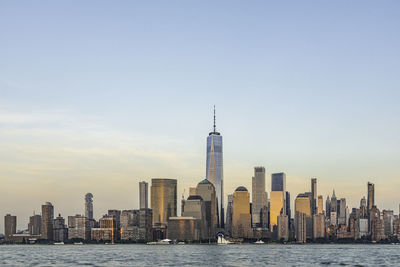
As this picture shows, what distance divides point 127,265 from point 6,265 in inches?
1269

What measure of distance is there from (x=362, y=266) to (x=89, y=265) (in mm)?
72432

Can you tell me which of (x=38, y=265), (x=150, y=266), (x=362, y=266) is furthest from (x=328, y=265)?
(x=38, y=265)

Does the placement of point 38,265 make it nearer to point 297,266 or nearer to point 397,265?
point 297,266

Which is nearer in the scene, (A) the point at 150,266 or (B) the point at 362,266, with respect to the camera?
(A) the point at 150,266

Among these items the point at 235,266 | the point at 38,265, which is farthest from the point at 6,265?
the point at 235,266

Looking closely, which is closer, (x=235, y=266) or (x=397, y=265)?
(x=235, y=266)

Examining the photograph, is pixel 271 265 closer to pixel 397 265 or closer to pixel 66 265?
pixel 397 265

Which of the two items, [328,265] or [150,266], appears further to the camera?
[328,265]

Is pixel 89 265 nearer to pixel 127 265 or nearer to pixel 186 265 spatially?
pixel 127 265

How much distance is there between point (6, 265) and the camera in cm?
16125

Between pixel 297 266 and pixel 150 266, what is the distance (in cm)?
3836

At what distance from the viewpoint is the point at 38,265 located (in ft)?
524

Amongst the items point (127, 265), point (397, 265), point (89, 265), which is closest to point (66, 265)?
point (89, 265)

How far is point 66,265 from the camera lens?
16300 cm
